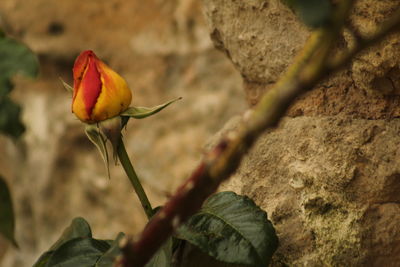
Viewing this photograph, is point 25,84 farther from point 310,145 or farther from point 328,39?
point 328,39

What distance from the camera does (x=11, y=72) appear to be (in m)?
0.60

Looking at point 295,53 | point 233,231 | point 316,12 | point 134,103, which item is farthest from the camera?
point 134,103

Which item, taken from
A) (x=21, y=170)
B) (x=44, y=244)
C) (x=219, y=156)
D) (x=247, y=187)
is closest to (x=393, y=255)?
(x=247, y=187)

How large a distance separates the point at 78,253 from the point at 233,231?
0.69 feet

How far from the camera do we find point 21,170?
1.89 m

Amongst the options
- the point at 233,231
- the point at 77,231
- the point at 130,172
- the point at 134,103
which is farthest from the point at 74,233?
the point at 134,103

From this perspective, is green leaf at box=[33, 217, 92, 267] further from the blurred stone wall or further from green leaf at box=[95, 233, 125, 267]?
the blurred stone wall

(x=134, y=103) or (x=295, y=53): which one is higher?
(x=295, y=53)

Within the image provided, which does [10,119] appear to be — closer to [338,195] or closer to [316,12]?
[316,12]

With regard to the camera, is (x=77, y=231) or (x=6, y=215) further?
(x=77, y=231)

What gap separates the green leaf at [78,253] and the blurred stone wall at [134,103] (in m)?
0.79

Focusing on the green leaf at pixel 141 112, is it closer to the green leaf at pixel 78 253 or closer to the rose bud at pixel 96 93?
the rose bud at pixel 96 93

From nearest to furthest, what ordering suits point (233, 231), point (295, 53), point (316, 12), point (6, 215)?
point (316, 12) < point (6, 215) < point (233, 231) < point (295, 53)

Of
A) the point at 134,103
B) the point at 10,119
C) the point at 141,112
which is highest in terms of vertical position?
the point at 10,119
